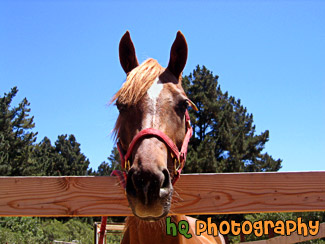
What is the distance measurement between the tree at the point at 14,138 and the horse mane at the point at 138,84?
26206mm

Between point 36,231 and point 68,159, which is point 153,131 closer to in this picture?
point 36,231

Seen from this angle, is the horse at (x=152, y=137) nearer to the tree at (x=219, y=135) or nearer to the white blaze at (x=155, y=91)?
the white blaze at (x=155, y=91)

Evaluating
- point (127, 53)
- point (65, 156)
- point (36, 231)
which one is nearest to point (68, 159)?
point (65, 156)

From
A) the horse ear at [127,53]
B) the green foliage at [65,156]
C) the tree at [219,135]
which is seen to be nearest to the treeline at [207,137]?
the tree at [219,135]

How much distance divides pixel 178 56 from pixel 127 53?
19.1 inches

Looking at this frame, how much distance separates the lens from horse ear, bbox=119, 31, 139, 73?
2.68 m

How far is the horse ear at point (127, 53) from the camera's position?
2.68 metres

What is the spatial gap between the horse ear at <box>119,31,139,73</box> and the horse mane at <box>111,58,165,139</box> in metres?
0.28

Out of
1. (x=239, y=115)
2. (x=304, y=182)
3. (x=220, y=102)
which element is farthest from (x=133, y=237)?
(x=239, y=115)

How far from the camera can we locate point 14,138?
3044 centimetres

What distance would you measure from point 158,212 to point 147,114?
26.8 inches

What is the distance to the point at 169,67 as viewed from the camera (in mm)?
2584

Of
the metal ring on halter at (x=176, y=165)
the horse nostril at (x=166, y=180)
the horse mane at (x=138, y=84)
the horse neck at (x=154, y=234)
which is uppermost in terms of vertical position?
the horse mane at (x=138, y=84)

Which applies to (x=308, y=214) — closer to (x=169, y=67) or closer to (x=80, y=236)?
(x=169, y=67)
